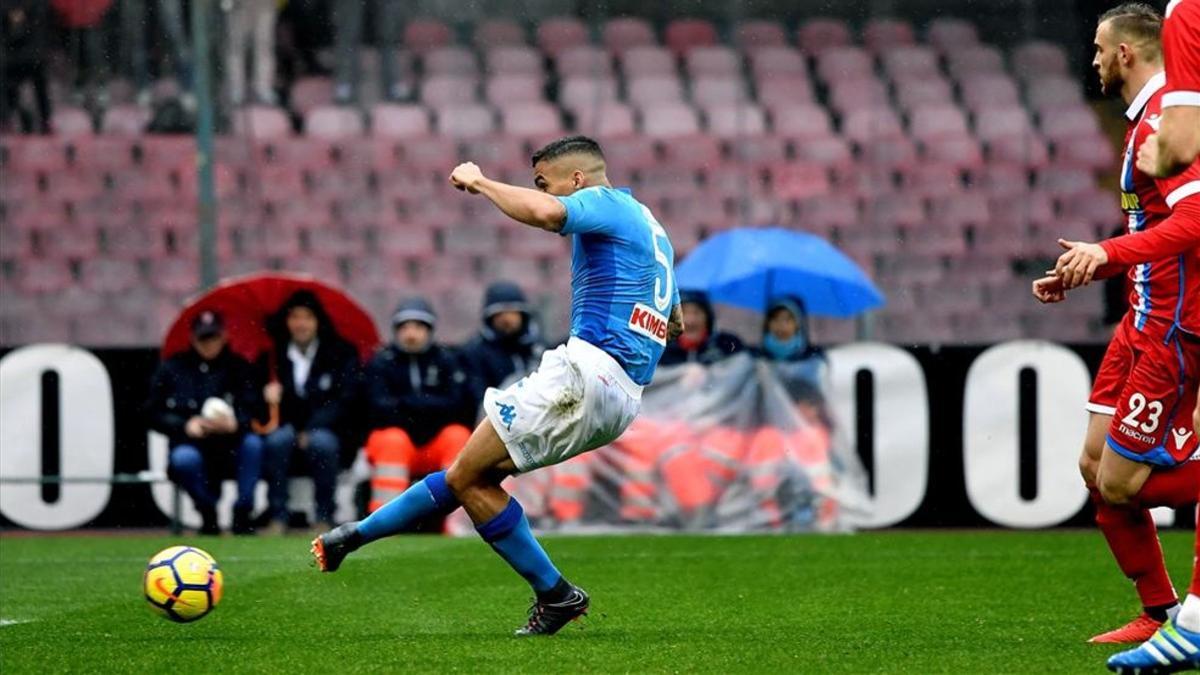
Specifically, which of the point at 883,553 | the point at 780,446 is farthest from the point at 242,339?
the point at 883,553

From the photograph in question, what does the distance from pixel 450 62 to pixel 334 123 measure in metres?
1.11

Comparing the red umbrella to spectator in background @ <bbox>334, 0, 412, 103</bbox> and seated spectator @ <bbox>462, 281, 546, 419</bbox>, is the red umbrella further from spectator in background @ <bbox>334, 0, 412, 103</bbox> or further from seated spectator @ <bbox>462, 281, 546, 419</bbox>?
spectator in background @ <bbox>334, 0, 412, 103</bbox>

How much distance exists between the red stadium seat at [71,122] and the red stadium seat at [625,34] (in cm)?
424

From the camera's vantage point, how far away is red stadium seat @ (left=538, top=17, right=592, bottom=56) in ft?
53.9

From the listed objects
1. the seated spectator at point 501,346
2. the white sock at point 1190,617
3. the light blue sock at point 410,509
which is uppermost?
the white sock at point 1190,617

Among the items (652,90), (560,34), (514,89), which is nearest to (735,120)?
(652,90)

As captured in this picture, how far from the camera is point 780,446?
519 inches

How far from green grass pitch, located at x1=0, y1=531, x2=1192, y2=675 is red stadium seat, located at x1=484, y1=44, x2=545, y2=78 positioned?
5.60 meters

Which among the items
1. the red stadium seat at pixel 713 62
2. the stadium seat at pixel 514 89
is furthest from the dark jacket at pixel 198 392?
the red stadium seat at pixel 713 62

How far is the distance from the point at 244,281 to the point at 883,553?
16.3 feet

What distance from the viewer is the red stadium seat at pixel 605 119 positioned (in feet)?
56.4

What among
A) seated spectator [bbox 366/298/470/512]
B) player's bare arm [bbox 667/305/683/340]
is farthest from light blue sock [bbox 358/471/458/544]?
seated spectator [bbox 366/298/470/512]

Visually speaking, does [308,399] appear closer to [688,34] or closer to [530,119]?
[530,119]

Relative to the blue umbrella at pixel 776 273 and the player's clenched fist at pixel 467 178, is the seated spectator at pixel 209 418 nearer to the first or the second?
the blue umbrella at pixel 776 273
